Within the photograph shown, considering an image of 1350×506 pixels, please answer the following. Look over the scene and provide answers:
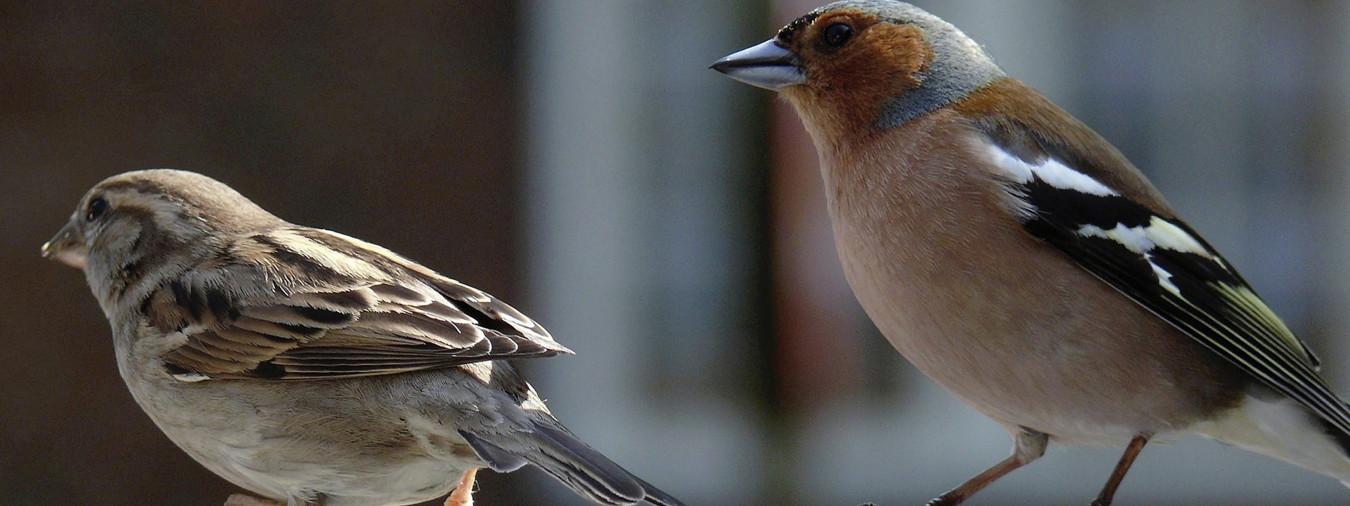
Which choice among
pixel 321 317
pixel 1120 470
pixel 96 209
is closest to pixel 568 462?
pixel 321 317

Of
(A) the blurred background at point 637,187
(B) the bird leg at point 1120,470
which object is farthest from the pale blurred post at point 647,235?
(B) the bird leg at point 1120,470

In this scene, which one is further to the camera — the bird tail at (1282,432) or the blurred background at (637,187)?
the blurred background at (637,187)

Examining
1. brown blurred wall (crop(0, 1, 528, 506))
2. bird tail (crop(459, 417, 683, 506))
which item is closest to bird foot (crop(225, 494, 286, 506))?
bird tail (crop(459, 417, 683, 506))

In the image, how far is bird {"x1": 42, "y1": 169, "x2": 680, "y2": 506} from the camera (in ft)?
9.63

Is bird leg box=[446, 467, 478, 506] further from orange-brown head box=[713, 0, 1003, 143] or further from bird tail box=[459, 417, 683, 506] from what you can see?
orange-brown head box=[713, 0, 1003, 143]

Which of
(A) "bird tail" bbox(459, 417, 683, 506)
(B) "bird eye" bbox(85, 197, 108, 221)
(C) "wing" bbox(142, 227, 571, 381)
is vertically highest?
(B) "bird eye" bbox(85, 197, 108, 221)

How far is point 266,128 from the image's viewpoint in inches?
327

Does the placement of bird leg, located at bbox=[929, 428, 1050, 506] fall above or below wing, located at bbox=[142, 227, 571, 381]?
below

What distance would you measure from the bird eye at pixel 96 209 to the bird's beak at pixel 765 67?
1.45 m

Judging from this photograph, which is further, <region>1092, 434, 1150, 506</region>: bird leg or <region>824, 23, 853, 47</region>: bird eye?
<region>824, 23, 853, 47</region>: bird eye

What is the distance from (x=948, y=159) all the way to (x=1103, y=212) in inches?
12.5

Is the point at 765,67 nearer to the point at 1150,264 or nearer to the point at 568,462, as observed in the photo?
the point at 1150,264

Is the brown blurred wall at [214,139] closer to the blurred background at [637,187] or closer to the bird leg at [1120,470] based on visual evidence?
the blurred background at [637,187]

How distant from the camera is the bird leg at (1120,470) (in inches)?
120
